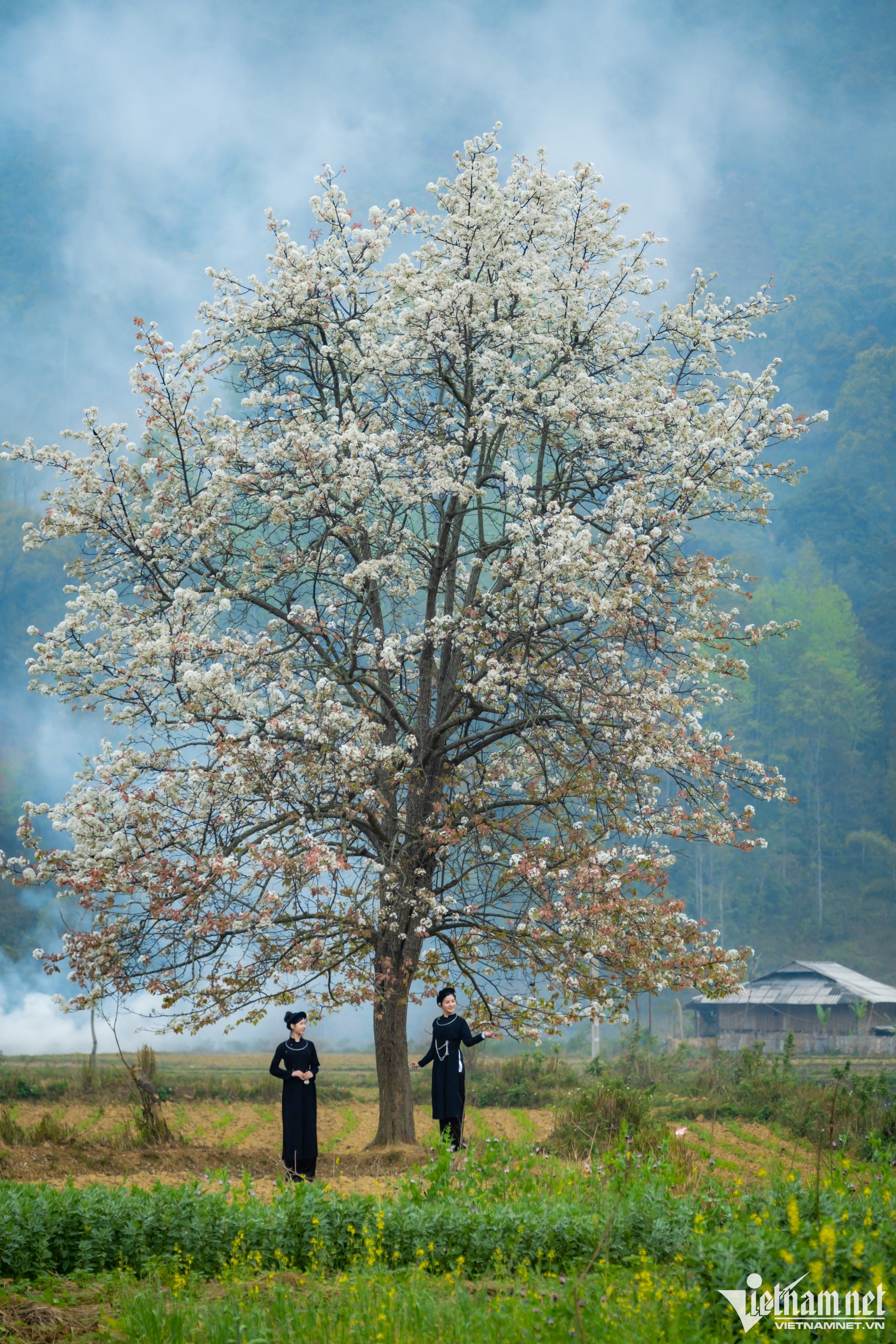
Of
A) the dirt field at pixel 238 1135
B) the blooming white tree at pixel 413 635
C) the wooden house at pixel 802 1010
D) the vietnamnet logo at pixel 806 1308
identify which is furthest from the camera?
the wooden house at pixel 802 1010

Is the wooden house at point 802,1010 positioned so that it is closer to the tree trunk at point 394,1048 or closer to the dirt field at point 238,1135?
the dirt field at point 238,1135

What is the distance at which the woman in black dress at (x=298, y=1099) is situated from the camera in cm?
1064

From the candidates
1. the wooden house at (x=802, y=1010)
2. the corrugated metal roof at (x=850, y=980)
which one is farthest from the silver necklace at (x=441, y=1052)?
the corrugated metal roof at (x=850, y=980)

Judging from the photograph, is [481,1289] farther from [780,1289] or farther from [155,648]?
[155,648]

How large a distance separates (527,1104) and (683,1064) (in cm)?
597

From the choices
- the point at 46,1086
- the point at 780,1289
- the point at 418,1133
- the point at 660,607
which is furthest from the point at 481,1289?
the point at 46,1086

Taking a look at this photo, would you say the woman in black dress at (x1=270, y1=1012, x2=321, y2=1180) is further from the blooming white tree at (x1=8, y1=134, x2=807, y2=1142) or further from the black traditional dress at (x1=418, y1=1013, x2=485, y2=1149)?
the black traditional dress at (x1=418, y1=1013, x2=485, y2=1149)

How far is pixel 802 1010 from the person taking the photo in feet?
114

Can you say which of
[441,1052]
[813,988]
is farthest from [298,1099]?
[813,988]

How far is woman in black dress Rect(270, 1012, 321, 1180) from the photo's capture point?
10641 millimetres

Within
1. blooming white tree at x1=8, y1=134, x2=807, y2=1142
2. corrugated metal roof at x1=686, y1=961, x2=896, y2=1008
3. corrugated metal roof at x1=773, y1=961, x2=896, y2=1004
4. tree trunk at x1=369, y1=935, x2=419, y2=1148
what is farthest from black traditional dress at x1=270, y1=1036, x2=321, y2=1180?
corrugated metal roof at x1=773, y1=961, x2=896, y2=1004

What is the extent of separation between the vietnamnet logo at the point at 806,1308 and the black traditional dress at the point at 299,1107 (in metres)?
6.35

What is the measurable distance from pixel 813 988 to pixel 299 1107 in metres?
28.1

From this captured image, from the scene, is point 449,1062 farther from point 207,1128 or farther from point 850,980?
point 850,980
